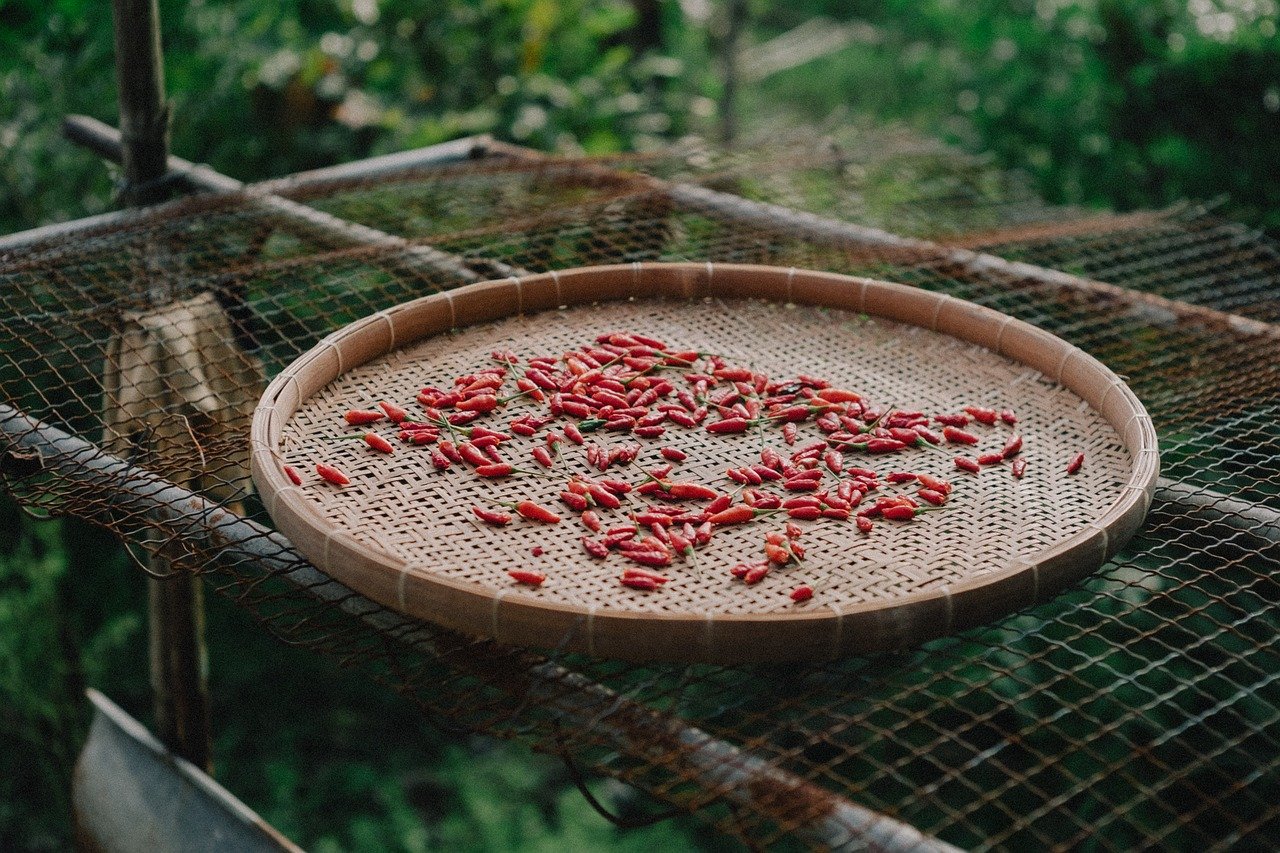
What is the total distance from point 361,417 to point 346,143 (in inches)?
136

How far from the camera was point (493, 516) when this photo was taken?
1644 millimetres

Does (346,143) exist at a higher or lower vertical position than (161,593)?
higher

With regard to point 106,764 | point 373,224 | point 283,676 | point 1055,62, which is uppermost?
point 1055,62

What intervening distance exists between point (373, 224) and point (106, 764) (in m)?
1.63

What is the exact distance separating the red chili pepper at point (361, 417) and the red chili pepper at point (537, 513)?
367mm

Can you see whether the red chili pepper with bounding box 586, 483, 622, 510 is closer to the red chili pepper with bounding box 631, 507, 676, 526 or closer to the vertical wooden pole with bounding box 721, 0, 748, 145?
the red chili pepper with bounding box 631, 507, 676, 526

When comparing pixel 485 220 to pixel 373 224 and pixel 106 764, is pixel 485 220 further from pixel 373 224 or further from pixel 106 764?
pixel 106 764

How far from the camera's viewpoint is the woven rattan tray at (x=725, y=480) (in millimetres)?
1431

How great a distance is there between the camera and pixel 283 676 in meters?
5.12

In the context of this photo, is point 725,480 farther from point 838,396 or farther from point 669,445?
point 838,396

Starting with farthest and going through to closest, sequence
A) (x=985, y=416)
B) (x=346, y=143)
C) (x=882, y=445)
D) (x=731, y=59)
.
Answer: (x=731, y=59), (x=346, y=143), (x=985, y=416), (x=882, y=445)

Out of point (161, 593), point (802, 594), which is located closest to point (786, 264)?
point (802, 594)

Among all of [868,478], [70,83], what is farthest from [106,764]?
[70,83]

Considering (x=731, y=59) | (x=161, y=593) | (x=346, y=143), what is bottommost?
(x=161, y=593)
